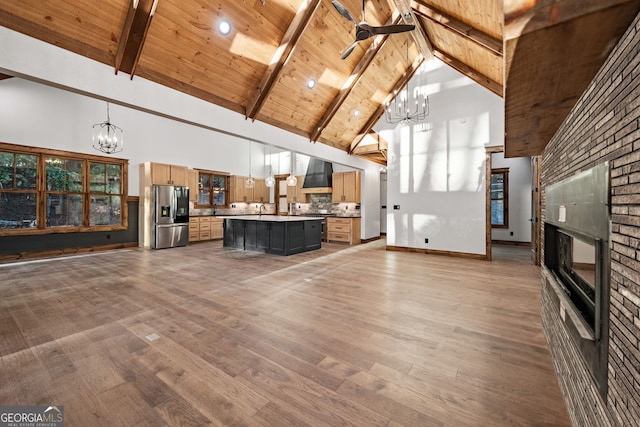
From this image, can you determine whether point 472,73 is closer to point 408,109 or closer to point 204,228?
point 408,109

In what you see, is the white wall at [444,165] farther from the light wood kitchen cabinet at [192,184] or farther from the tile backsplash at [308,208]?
the light wood kitchen cabinet at [192,184]

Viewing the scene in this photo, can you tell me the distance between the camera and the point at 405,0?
4.12 m

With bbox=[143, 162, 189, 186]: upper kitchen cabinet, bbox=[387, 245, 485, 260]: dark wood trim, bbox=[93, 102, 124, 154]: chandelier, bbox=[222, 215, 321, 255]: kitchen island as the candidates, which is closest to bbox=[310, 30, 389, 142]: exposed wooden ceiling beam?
bbox=[222, 215, 321, 255]: kitchen island

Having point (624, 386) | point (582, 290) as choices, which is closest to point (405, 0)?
point (582, 290)

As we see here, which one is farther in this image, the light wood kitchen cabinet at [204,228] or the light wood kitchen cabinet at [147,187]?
the light wood kitchen cabinet at [204,228]

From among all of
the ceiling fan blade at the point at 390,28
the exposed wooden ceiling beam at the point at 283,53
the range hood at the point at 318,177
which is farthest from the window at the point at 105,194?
the ceiling fan blade at the point at 390,28

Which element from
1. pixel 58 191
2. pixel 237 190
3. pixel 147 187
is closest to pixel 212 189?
pixel 237 190

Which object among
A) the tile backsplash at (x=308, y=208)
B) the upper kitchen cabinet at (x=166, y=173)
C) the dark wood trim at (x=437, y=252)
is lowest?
the dark wood trim at (x=437, y=252)

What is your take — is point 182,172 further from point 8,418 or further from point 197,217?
point 8,418

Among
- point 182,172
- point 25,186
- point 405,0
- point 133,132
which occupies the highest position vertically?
point 405,0

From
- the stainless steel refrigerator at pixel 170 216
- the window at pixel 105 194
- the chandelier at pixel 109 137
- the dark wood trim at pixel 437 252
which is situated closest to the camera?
the dark wood trim at pixel 437 252

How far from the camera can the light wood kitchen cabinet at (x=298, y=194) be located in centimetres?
1023

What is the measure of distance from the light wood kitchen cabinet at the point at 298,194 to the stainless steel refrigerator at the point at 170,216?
149 inches

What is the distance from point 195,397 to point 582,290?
2.42 meters
